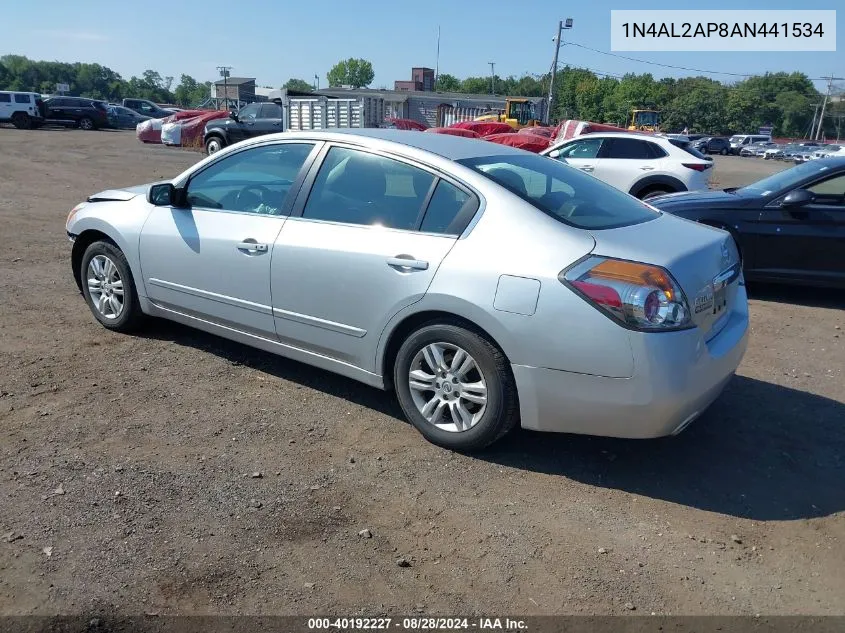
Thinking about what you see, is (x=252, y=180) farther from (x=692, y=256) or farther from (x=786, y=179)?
(x=786, y=179)

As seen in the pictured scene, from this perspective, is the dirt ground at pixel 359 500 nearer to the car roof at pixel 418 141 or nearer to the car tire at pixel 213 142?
the car roof at pixel 418 141

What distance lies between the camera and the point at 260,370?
488cm

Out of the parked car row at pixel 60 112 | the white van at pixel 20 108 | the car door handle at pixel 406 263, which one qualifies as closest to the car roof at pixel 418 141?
the car door handle at pixel 406 263

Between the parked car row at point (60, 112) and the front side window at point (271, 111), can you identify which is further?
the parked car row at point (60, 112)

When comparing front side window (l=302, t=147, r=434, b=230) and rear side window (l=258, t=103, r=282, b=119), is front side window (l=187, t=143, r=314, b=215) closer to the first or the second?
front side window (l=302, t=147, r=434, b=230)

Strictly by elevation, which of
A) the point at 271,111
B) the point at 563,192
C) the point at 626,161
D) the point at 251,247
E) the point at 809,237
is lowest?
the point at 809,237

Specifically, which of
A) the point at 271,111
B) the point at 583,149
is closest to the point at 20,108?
the point at 271,111

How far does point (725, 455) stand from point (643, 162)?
9.06 m

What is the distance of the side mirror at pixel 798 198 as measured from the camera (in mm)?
6809

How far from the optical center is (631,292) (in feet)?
10.7

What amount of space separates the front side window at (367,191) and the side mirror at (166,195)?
112 centimetres

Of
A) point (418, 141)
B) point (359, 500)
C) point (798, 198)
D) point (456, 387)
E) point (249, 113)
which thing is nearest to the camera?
point (359, 500)

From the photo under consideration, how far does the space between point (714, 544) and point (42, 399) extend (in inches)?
148

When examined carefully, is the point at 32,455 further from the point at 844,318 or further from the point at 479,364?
the point at 844,318
